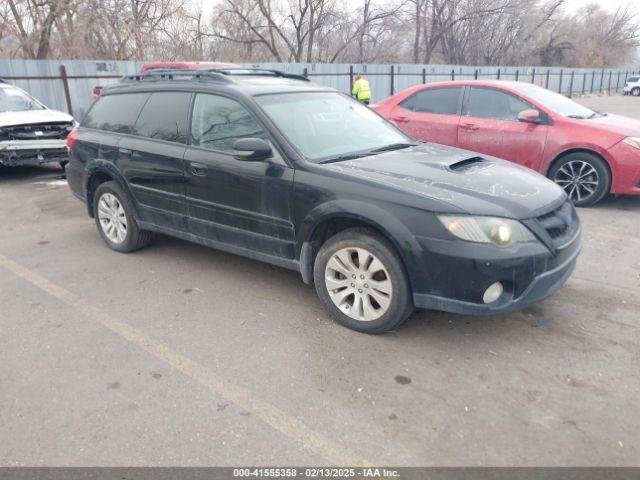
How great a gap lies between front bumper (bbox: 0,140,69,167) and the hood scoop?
7.59 metres

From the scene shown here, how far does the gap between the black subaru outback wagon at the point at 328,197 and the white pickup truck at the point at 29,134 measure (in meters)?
4.22

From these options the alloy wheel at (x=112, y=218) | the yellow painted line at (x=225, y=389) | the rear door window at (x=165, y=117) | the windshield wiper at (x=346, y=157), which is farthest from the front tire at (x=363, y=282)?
the alloy wheel at (x=112, y=218)

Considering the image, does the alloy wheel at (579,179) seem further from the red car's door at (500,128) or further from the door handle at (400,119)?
the door handle at (400,119)

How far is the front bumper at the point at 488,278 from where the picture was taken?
305 cm

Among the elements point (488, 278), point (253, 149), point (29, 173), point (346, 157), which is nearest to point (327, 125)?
point (346, 157)

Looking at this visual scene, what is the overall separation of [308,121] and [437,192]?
1370mm

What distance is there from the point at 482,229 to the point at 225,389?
1769 mm

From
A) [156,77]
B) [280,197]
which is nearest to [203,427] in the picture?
[280,197]

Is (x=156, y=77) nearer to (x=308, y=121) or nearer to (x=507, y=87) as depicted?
(x=308, y=121)

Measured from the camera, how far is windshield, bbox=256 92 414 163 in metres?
3.90

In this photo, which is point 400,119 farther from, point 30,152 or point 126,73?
point 126,73

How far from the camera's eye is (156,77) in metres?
5.04

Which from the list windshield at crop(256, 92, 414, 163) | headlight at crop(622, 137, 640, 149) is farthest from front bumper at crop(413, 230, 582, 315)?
headlight at crop(622, 137, 640, 149)

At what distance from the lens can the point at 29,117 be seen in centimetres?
900
